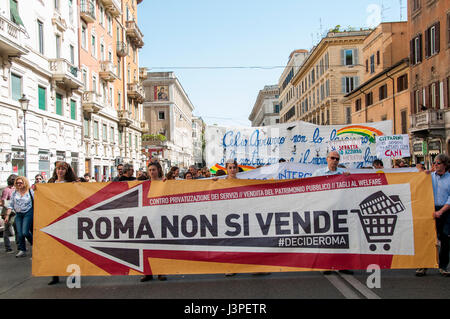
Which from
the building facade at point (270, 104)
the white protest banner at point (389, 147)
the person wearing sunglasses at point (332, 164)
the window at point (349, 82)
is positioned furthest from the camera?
the building facade at point (270, 104)

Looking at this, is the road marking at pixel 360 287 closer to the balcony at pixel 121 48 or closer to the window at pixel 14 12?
the window at pixel 14 12

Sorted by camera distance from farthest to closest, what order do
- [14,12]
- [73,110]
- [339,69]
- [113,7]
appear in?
[339,69] → [113,7] → [73,110] → [14,12]

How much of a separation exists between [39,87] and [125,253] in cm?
2052

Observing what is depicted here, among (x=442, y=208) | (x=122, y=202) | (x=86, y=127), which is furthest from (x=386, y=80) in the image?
(x=122, y=202)

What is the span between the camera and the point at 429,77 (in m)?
28.9

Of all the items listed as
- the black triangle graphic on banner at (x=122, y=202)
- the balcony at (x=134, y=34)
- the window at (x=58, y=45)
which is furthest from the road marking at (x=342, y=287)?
the balcony at (x=134, y=34)

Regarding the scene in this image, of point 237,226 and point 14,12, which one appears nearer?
point 237,226

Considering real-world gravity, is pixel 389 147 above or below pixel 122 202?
above

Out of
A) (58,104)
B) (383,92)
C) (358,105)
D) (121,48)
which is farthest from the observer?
(358,105)

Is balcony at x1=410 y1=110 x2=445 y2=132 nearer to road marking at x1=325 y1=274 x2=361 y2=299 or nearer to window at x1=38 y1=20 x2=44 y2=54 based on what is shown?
window at x1=38 y1=20 x2=44 y2=54

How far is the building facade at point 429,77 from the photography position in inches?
1057

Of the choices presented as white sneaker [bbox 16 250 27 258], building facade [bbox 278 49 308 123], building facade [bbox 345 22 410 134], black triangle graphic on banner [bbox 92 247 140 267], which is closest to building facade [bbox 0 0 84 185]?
white sneaker [bbox 16 250 27 258]

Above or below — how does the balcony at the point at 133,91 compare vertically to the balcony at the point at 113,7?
below

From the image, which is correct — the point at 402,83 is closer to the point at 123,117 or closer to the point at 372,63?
the point at 372,63
